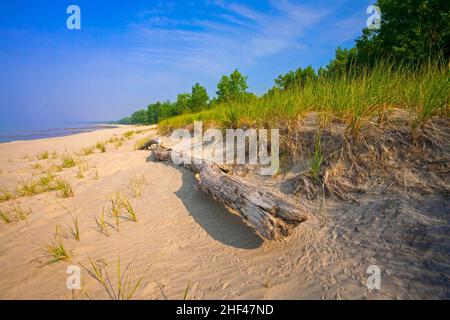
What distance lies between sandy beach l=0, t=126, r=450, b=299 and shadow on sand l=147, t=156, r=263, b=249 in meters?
0.01

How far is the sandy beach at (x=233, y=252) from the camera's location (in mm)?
1648

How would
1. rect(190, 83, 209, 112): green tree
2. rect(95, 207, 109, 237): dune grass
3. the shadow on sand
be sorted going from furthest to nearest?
rect(190, 83, 209, 112): green tree, rect(95, 207, 109, 237): dune grass, the shadow on sand

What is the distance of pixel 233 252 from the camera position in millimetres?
2189

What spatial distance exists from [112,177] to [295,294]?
4590 millimetres

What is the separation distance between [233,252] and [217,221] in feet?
1.99

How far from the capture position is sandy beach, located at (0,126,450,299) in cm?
165

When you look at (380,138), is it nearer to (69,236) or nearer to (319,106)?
(319,106)

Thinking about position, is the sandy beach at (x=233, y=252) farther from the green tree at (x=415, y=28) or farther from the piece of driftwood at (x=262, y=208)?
the green tree at (x=415, y=28)

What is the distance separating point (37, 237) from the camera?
2.65 metres

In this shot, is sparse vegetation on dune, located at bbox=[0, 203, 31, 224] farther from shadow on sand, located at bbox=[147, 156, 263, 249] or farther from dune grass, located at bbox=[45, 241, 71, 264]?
shadow on sand, located at bbox=[147, 156, 263, 249]

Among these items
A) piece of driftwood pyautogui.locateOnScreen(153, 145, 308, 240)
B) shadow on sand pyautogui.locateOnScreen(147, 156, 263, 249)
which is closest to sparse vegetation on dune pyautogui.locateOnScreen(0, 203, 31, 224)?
shadow on sand pyautogui.locateOnScreen(147, 156, 263, 249)

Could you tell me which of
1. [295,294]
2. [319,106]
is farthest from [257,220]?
[319,106]

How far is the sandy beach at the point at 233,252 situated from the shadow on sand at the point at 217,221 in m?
0.01
